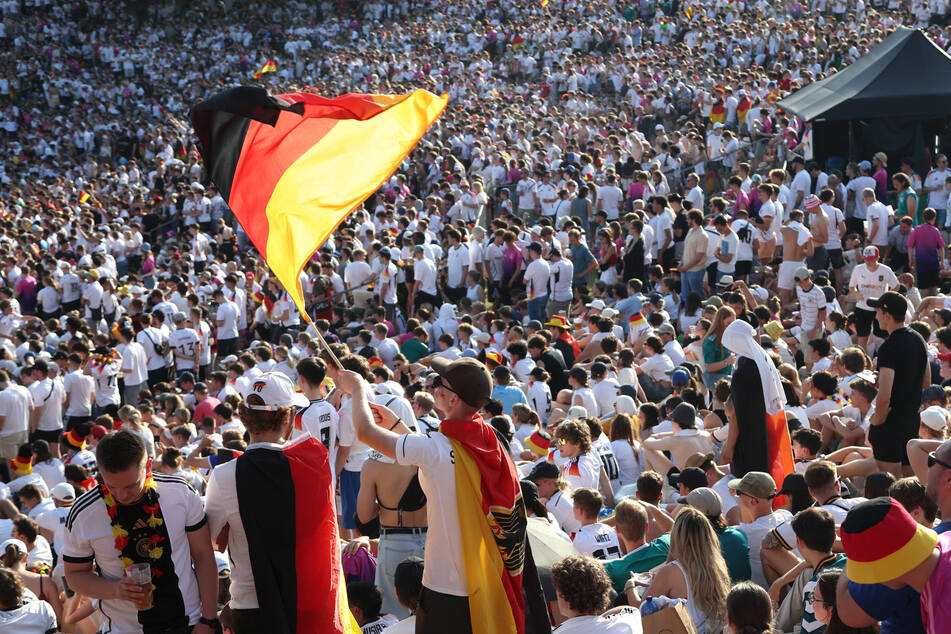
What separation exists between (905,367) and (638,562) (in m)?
2.51

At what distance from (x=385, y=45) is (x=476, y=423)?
3362 cm

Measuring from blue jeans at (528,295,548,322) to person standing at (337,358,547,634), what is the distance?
11058 mm

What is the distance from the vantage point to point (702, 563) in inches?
209

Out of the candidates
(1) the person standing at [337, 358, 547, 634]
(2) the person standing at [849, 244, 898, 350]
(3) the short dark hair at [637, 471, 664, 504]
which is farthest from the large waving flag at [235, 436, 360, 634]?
(2) the person standing at [849, 244, 898, 350]

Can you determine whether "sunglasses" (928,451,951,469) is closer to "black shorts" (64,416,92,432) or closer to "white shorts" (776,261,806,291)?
"white shorts" (776,261,806,291)

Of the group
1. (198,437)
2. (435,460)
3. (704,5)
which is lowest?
(198,437)

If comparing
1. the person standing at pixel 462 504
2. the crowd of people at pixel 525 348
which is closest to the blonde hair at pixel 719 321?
the crowd of people at pixel 525 348

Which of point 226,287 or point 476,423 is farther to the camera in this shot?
point 226,287

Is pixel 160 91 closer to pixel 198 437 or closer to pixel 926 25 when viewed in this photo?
pixel 926 25

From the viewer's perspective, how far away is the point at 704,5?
1254 inches

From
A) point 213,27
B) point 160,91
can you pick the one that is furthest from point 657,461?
point 213,27

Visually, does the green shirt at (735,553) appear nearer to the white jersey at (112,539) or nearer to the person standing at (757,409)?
the person standing at (757,409)

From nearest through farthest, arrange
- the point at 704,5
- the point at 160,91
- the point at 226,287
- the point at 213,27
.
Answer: the point at 226,287
the point at 704,5
the point at 160,91
the point at 213,27

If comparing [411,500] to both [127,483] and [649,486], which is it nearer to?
[649,486]
